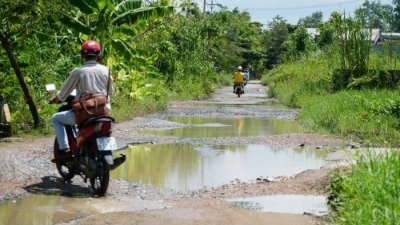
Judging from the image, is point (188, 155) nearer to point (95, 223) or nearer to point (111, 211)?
point (111, 211)

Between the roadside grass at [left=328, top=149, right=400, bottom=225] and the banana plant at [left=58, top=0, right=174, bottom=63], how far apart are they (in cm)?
1127

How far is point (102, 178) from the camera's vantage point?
7465 millimetres

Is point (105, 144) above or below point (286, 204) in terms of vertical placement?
above

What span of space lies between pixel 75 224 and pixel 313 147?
717 centimetres

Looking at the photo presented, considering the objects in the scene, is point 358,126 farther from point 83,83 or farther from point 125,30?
point 83,83

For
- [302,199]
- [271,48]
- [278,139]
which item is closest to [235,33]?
[271,48]

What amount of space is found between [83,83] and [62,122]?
0.62m

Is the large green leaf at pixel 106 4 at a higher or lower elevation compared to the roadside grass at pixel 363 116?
higher

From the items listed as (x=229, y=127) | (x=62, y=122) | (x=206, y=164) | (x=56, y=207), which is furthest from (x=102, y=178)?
(x=229, y=127)

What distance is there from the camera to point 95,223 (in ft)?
19.9

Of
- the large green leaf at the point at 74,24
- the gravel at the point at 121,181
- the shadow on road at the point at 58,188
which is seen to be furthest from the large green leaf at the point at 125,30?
the shadow on road at the point at 58,188

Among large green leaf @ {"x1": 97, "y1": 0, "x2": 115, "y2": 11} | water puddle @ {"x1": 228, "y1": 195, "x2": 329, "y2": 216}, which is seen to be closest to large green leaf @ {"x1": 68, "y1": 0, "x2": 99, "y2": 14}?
large green leaf @ {"x1": 97, "y1": 0, "x2": 115, "y2": 11}

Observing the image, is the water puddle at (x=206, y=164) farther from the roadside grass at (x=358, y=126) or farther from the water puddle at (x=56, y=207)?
the roadside grass at (x=358, y=126)

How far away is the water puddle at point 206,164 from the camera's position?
902 cm
